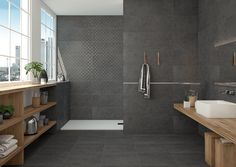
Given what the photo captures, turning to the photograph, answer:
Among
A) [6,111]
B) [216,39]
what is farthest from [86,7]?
[6,111]

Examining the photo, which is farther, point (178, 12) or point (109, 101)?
point (109, 101)

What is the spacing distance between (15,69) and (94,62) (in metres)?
3.11

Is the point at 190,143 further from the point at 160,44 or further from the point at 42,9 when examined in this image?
the point at 42,9

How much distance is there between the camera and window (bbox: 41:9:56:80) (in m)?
6.68

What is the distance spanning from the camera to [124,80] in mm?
6051

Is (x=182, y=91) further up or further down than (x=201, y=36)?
further down

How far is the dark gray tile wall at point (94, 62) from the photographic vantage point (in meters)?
7.80

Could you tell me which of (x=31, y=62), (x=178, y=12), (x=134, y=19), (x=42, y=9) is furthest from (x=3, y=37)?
(x=178, y=12)

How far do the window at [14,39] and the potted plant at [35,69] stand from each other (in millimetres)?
180

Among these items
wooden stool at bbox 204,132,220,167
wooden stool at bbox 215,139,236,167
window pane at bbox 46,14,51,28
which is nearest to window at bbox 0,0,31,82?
window pane at bbox 46,14,51,28

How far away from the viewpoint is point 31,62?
5.20 meters

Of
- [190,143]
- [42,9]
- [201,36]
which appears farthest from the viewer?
[42,9]

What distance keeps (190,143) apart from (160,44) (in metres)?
2.20

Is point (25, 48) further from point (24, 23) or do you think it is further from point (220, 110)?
point (220, 110)
